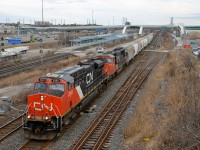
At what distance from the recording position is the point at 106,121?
17.9m

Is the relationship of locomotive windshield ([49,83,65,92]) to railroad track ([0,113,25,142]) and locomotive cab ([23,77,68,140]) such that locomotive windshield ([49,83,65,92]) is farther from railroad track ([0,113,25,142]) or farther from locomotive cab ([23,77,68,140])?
railroad track ([0,113,25,142])

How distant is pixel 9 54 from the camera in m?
51.9

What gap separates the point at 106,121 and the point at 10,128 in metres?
5.88

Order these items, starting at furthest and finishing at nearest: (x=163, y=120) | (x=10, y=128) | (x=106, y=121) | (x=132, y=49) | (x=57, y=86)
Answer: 1. (x=132, y=49)
2. (x=106, y=121)
3. (x=163, y=120)
4. (x=10, y=128)
5. (x=57, y=86)

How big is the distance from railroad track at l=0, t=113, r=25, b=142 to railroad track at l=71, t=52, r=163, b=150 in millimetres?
3938

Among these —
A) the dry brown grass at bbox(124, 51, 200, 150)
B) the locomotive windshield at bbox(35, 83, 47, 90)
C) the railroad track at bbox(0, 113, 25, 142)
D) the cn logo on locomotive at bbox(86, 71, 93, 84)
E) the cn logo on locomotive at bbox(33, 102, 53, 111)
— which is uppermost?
the locomotive windshield at bbox(35, 83, 47, 90)

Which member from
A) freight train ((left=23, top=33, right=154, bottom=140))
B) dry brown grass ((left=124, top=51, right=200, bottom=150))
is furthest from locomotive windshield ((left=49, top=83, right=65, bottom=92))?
dry brown grass ((left=124, top=51, right=200, bottom=150))

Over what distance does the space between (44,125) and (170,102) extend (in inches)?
382

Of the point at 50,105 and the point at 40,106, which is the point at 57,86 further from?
the point at 40,106

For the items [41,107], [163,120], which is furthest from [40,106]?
[163,120]

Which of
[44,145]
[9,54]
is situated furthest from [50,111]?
[9,54]

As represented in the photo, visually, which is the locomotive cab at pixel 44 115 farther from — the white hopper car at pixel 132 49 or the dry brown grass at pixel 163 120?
the white hopper car at pixel 132 49

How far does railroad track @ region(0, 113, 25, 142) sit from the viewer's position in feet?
50.4

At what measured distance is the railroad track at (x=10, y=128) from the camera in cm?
1537
